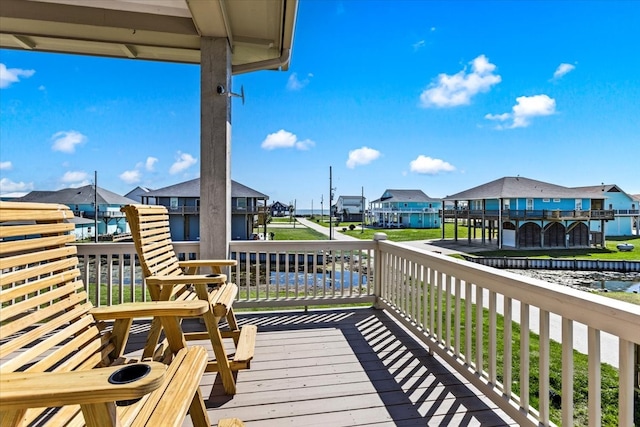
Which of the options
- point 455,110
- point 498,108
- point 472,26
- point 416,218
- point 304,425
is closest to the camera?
point 304,425

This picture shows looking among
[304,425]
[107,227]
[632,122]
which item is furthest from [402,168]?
[304,425]

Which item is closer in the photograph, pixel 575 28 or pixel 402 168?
pixel 575 28

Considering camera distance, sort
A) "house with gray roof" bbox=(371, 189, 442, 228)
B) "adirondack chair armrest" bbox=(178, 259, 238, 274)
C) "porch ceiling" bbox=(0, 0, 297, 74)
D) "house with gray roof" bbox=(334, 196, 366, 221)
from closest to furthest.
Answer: "adirondack chair armrest" bbox=(178, 259, 238, 274) < "porch ceiling" bbox=(0, 0, 297, 74) < "house with gray roof" bbox=(371, 189, 442, 228) < "house with gray roof" bbox=(334, 196, 366, 221)

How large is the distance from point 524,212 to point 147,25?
22.8 metres

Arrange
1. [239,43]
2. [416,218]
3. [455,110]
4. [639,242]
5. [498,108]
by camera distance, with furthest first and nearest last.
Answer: [416,218]
[455,110]
[498,108]
[639,242]
[239,43]

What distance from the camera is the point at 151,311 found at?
4.66 feet

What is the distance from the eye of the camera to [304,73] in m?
13.8

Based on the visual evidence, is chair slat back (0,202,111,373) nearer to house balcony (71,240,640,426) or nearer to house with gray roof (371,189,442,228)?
house balcony (71,240,640,426)

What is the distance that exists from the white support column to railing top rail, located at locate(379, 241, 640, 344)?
212 centimetres

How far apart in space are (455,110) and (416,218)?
57.3 ft

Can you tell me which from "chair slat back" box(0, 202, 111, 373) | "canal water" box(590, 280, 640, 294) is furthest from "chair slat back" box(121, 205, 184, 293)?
"canal water" box(590, 280, 640, 294)

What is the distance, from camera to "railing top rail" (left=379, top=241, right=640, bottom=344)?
1126 mm

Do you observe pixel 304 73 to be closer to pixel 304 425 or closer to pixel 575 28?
pixel 575 28

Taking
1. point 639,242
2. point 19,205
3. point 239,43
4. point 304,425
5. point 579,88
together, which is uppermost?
point 579,88
